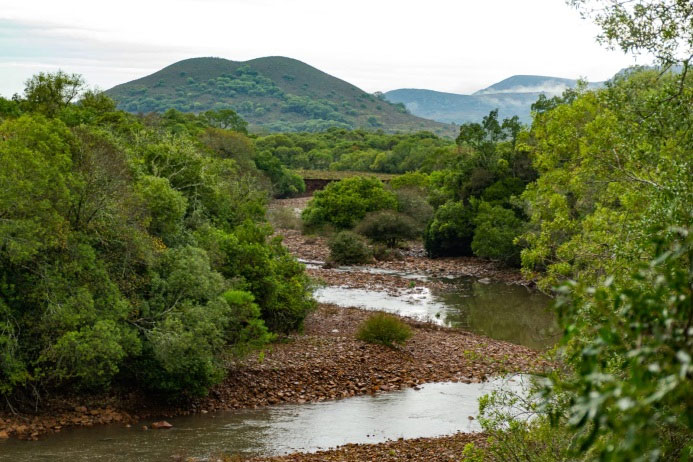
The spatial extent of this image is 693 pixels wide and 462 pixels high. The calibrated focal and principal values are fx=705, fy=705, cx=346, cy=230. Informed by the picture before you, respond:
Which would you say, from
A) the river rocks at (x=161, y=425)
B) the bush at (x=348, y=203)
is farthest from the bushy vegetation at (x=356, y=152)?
the river rocks at (x=161, y=425)

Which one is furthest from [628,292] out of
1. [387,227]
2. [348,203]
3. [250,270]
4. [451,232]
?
→ [348,203]

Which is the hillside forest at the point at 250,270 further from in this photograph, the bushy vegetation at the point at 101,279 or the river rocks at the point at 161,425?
the river rocks at the point at 161,425

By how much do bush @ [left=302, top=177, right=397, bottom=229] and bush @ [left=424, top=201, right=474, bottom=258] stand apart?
19.5 feet

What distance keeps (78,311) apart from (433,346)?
523 inches

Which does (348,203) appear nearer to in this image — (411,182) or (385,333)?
(411,182)

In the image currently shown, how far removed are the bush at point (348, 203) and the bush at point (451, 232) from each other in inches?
234

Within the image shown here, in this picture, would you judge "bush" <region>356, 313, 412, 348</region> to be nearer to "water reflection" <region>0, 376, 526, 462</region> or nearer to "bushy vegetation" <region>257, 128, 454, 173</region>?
"water reflection" <region>0, 376, 526, 462</region>

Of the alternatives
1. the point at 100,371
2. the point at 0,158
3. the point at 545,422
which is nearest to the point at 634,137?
the point at 545,422

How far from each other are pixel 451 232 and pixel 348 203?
1002cm

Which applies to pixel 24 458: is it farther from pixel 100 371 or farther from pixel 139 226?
pixel 139 226

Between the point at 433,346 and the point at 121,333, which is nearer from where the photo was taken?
the point at 121,333

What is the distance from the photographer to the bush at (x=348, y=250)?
4578cm

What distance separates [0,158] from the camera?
54.3 feet

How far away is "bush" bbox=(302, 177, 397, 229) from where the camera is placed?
5356cm
